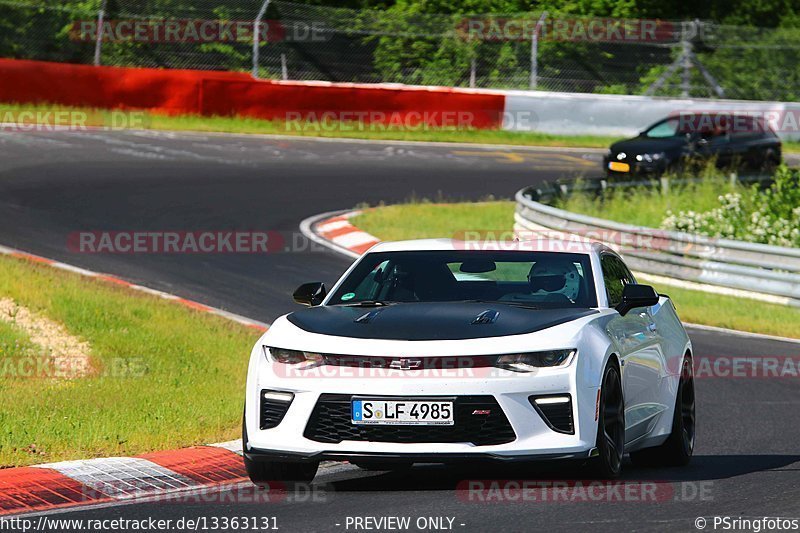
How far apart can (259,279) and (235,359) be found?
5.03m

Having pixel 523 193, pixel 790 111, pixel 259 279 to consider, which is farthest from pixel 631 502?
pixel 790 111

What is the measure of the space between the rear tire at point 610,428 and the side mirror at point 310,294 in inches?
72.5

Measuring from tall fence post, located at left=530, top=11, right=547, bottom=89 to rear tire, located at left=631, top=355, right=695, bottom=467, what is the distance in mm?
24637

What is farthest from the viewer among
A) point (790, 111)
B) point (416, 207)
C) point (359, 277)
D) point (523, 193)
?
point (790, 111)

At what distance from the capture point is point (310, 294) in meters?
8.66

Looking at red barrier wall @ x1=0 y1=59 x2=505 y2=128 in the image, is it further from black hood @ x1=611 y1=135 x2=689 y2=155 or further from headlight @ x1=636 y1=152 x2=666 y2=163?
headlight @ x1=636 y1=152 x2=666 y2=163

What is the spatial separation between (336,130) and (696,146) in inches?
326

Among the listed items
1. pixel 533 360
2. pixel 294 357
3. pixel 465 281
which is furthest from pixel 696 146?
pixel 294 357

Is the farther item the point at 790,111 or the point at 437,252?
the point at 790,111

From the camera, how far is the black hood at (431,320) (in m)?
7.38

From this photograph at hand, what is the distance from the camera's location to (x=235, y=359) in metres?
12.0

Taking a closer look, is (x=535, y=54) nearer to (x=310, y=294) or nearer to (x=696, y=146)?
(x=696, y=146)

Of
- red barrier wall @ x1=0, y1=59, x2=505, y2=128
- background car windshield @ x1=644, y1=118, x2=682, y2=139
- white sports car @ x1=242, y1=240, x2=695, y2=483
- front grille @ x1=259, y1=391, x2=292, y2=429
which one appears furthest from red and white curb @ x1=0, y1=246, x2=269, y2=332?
background car windshield @ x1=644, y1=118, x2=682, y2=139

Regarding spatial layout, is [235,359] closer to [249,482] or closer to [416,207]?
[249,482]
